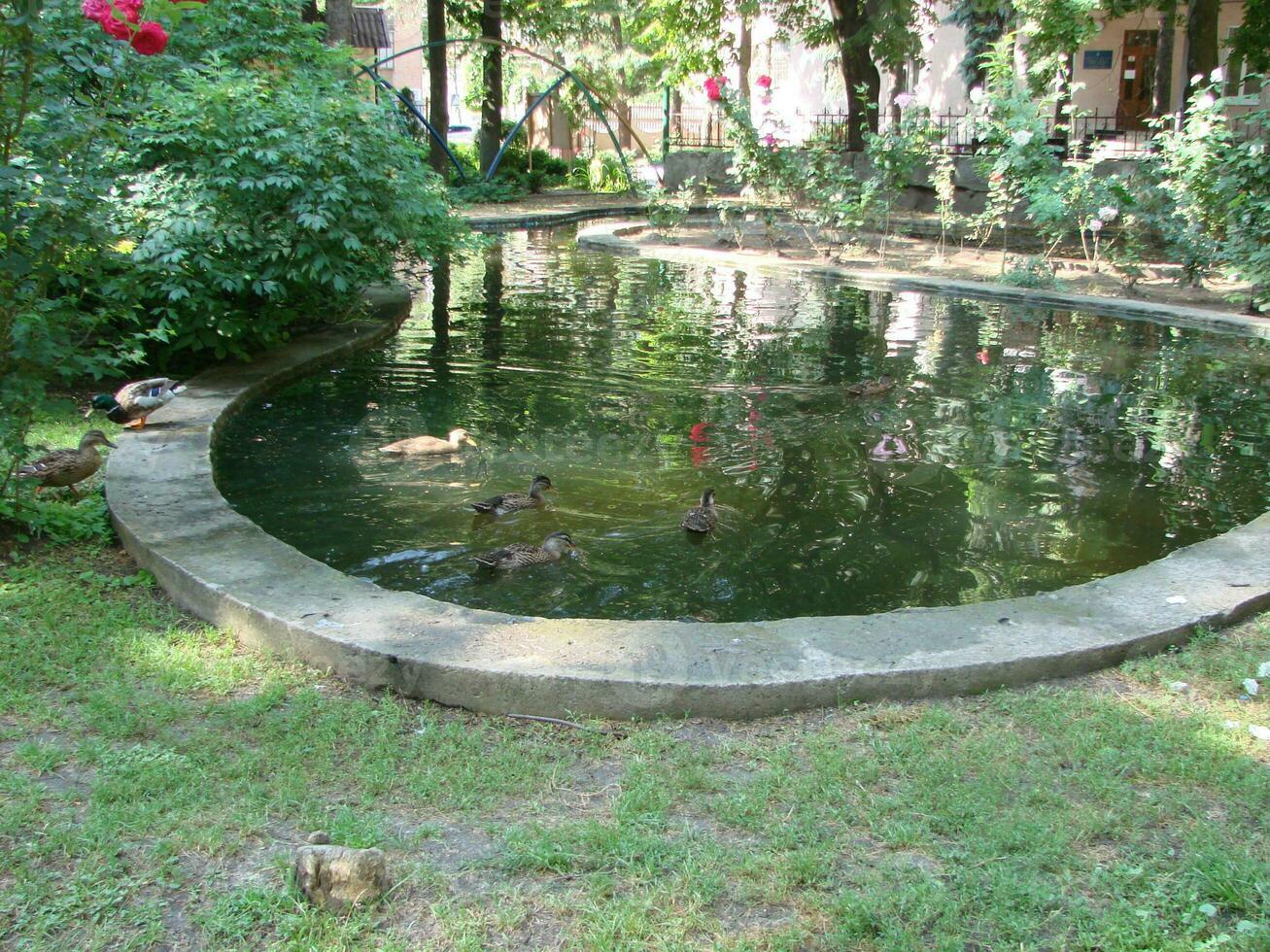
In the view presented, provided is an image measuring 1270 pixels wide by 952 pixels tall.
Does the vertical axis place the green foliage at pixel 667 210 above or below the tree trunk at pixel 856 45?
below

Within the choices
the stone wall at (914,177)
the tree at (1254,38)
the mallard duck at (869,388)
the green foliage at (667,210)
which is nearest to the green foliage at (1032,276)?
the stone wall at (914,177)

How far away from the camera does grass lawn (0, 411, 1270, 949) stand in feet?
10.7

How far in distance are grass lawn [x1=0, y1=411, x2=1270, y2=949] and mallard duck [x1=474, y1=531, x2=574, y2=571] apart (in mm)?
1682

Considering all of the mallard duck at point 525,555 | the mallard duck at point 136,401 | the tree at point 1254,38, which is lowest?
the mallard duck at point 525,555

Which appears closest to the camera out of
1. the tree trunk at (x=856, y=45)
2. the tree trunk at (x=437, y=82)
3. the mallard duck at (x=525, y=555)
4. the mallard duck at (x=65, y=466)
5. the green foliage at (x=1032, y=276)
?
the mallard duck at (x=525, y=555)

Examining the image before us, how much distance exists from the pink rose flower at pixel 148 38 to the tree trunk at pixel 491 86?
960 inches

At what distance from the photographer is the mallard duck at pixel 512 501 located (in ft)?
23.6

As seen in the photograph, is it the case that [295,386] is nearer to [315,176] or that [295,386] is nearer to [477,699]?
[315,176]

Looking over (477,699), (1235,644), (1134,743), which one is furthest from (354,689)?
(1235,644)

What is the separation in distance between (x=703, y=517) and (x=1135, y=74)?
103 ft

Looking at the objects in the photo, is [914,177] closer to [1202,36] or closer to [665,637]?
[1202,36]

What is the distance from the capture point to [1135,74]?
32625 mm

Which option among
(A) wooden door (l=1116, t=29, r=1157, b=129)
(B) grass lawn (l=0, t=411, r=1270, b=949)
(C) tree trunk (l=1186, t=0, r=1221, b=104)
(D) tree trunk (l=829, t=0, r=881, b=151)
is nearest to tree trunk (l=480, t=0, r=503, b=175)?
(D) tree trunk (l=829, t=0, r=881, b=151)

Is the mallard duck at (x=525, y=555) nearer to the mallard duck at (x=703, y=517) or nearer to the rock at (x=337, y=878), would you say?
the mallard duck at (x=703, y=517)
